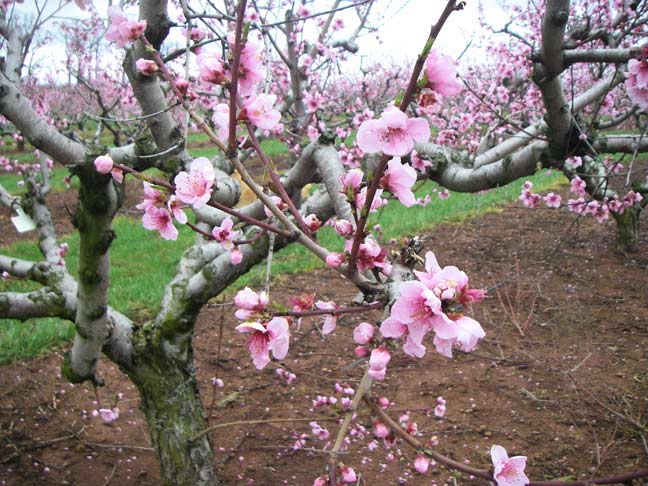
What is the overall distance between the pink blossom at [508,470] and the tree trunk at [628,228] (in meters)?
5.43

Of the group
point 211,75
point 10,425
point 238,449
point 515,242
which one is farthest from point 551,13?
point 515,242

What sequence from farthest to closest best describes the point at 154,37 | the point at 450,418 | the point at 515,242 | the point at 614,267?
the point at 515,242 < the point at 614,267 < the point at 450,418 < the point at 154,37

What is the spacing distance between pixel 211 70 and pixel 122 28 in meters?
0.36

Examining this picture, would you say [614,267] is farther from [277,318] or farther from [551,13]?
[277,318]

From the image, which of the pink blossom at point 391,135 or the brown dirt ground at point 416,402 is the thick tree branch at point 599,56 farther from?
the pink blossom at point 391,135

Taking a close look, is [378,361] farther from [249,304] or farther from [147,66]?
[147,66]

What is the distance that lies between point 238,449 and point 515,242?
4.68 meters

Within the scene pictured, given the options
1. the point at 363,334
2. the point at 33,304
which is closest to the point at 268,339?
the point at 363,334

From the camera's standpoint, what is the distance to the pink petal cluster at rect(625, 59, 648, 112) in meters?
1.72

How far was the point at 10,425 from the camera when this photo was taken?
3.12 meters

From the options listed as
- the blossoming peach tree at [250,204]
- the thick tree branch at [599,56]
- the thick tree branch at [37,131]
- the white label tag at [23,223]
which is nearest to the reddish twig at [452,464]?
the blossoming peach tree at [250,204]

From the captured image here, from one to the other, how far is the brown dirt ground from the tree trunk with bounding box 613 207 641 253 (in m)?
0.84

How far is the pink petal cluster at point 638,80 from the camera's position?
172 cm

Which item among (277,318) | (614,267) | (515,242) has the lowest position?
(277,318)
